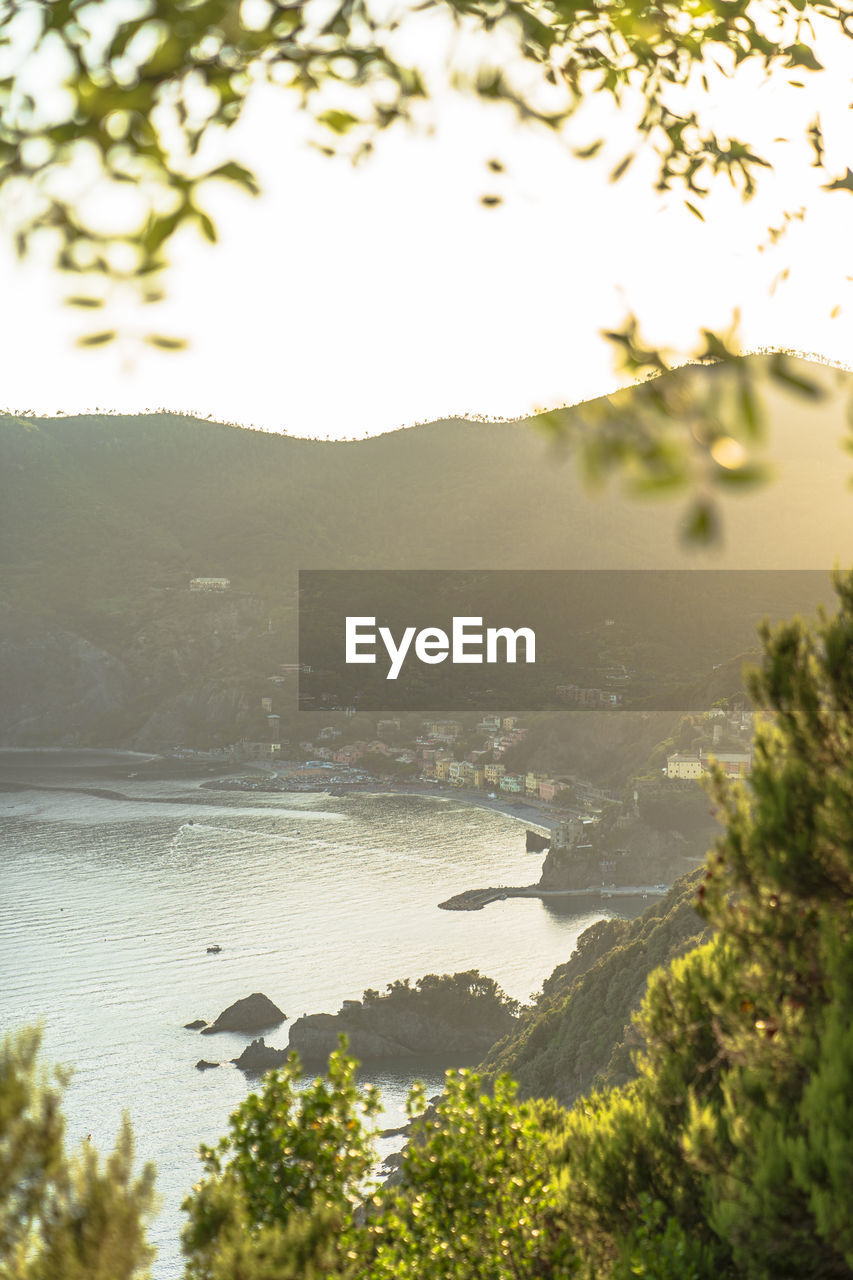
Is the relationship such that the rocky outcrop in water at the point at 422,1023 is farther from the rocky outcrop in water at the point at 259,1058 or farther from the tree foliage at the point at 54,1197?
the tree foliage at the point at 54,1197

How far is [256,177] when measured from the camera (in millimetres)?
2400

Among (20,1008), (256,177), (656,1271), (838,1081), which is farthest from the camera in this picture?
(20,1008)

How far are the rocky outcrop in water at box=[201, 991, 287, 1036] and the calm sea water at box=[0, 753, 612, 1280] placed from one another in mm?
763

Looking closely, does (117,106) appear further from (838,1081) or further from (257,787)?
(257,787)

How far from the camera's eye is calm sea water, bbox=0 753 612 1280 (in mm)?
40062

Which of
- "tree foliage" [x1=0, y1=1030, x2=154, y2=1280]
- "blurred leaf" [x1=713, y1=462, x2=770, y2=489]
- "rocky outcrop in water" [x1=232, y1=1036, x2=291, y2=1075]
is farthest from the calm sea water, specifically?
"blurred leaf" [x1=713, y1=462, x2=770, y2=489]

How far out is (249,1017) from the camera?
1789 inches

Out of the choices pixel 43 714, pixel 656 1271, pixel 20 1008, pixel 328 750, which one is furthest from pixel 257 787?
pixel 656 1271

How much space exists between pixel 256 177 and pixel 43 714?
127980 millimetres

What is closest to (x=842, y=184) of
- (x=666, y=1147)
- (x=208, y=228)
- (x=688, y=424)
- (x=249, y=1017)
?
(x=688, y=424)

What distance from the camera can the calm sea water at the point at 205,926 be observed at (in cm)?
4006

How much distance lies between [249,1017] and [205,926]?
666 inches

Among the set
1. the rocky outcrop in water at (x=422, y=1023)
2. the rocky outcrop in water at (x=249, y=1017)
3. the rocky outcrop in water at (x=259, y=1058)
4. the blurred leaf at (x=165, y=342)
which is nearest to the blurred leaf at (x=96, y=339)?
the blurred leaf at (x=165, y=342)

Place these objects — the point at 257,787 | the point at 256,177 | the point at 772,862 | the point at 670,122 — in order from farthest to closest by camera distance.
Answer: the point at 257,787
the point at 772,862
the point at 670,122
the point at 256,177
